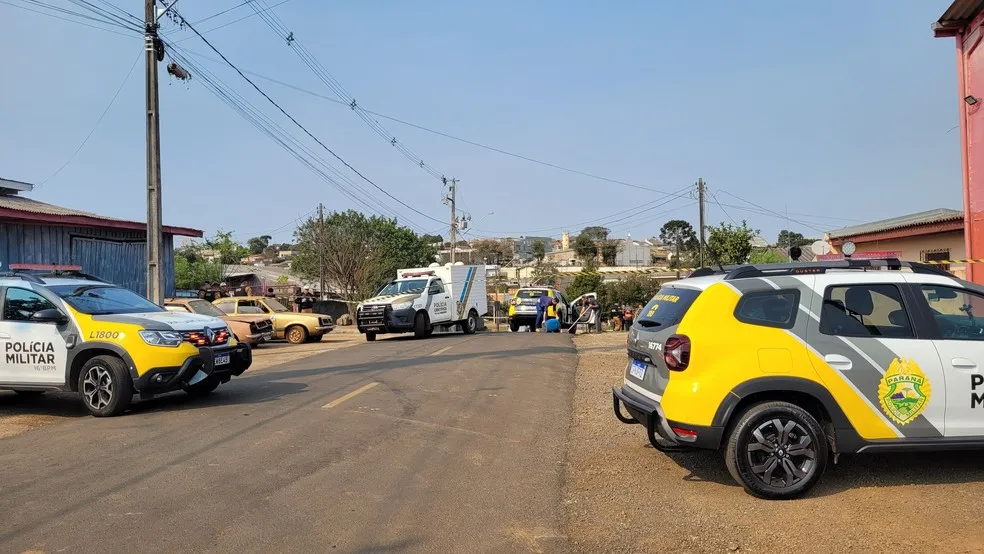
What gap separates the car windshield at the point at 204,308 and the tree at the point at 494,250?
63387mm

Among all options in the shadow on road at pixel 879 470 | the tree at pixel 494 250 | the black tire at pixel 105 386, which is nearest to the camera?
the shadow on road at pixel 879 470

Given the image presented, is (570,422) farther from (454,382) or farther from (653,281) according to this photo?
(653,281)

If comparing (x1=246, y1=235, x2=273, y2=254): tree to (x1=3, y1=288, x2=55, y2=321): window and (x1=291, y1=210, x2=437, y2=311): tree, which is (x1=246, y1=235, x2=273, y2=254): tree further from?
(x1=3, y1=288, x2=55, y2=321): window

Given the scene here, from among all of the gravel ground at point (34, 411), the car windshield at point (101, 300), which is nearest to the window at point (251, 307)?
the gravel ground at point (34, 411)

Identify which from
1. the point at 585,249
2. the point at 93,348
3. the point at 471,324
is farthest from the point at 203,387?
the point at 585,249


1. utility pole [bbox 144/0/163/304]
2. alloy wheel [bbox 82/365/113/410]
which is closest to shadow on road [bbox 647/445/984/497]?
alloy wheel [bbox 82/365/113/410]

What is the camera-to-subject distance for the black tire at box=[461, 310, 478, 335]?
2681 centimetres

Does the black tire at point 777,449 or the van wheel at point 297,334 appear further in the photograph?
the van wheel at point 297,334

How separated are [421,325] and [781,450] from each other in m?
18.3

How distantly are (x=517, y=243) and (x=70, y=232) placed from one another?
293ft

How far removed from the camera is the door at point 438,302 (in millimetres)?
24047

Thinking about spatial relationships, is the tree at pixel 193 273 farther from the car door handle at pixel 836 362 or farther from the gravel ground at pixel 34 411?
the car door handle at pixel 836 362

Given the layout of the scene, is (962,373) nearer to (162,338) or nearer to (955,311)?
(955,311)

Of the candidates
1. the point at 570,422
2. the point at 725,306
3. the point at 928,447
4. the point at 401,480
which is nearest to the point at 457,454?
the point at 401,480
